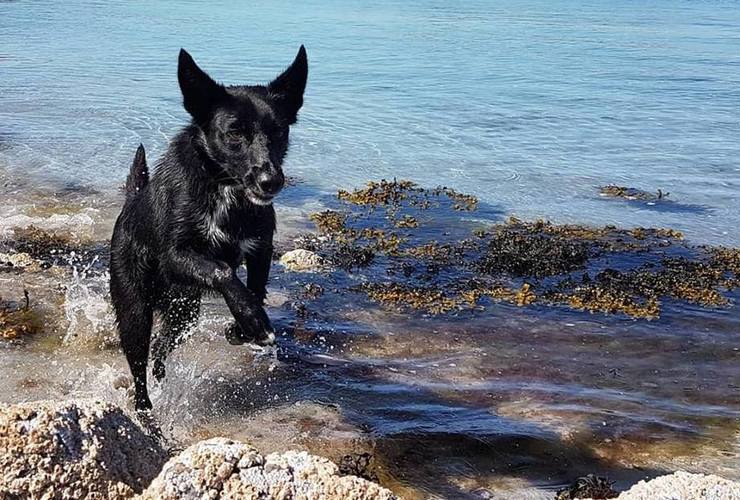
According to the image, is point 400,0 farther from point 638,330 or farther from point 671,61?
point 638,330

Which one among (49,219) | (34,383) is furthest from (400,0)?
(34,383)

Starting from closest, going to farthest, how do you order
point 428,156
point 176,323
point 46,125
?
point 176,323 → point 428,156 → point 46,125

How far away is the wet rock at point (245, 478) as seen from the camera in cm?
257

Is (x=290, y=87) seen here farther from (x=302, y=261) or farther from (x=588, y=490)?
(x=588, y=490)

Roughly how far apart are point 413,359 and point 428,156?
750 cm

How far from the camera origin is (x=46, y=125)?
14539 mm

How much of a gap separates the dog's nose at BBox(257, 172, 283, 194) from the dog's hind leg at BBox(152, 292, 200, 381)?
860 millimetres

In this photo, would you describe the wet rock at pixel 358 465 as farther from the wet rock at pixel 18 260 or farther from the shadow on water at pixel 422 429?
the wet rock at pixel 18 260

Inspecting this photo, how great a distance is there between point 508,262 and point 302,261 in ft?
6.99

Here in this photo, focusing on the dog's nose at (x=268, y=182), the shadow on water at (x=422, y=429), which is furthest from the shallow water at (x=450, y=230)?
the dog's nose at (x=268, y=182)

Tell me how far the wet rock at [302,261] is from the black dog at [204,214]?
104 inches

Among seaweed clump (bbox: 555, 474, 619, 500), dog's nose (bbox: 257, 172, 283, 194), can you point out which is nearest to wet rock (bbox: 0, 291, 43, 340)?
dog's nose (bbox: 257, 172, 283, 194)

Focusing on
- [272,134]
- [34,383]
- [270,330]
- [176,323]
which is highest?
[272,134]

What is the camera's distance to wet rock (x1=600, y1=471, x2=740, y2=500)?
8.96ft
